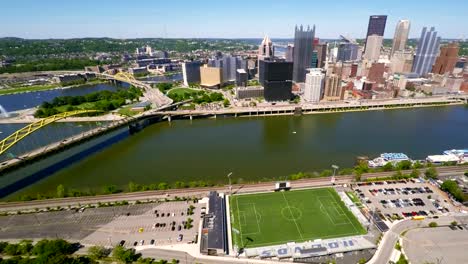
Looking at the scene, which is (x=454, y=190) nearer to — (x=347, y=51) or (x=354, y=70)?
(x=354, y=70)

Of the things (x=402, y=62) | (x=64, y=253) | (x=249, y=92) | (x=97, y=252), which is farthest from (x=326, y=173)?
(x=402, y=62)

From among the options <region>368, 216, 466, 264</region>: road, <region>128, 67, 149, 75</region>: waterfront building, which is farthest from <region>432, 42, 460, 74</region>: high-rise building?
<region>128, 67, 149, 75</region>: waterfront building

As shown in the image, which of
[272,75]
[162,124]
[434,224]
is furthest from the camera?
[272,75]

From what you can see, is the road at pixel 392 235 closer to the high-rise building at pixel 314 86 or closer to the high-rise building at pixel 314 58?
the high-rise building at pixel 314 86

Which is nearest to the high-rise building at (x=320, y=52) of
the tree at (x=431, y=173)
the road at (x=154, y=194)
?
the tree at (x=431, y=173)

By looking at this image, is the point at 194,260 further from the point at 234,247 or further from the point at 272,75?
the point at 272,75

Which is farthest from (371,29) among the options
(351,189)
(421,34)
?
(351,189)
